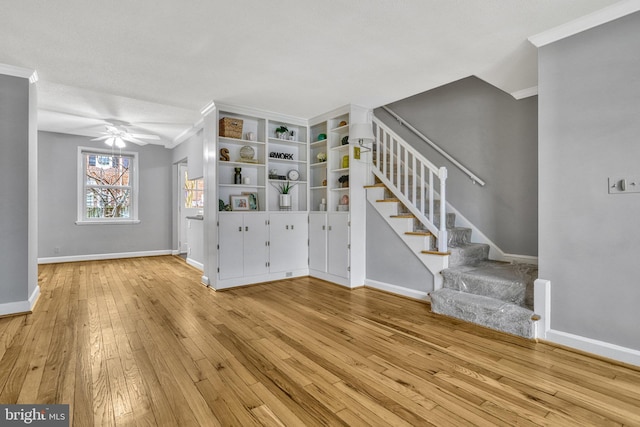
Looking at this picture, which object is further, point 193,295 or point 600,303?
point 193,295

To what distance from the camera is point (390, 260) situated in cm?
402

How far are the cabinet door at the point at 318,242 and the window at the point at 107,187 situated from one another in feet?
15.0

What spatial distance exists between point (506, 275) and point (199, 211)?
623cm

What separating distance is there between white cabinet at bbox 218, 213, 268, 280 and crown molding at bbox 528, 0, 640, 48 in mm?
3644

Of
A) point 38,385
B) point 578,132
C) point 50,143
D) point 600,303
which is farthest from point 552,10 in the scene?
point 50,143

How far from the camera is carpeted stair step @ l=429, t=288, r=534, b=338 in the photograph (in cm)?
258

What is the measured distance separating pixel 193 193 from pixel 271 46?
5364 millimetres

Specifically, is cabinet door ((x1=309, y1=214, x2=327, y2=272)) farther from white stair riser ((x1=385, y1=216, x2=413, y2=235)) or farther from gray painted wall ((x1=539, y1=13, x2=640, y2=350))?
gray painted wall ((x1=539, y1=13, x2=640, y2=350))

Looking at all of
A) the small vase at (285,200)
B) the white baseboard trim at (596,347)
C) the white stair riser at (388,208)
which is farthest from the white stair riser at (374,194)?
the white baseboard trim at (596,347)

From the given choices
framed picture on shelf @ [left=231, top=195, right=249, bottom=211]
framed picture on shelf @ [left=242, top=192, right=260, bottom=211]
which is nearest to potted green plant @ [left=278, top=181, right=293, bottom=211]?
framed picture on shelf @ [left=242, top=192, right=260, bottom=211]

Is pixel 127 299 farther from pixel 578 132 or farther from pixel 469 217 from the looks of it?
pixel 578 132

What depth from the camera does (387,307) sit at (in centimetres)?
341

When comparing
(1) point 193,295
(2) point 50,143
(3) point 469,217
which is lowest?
(1) point 193,295

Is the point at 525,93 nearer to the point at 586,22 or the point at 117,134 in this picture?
the point at 586,22
